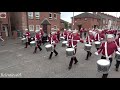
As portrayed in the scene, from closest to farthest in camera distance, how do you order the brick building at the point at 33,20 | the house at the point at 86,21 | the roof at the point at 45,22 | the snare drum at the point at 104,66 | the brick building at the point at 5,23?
the snare drum at the point at 104,66 → the brick building at the point at 5,23 → the brick building at the point at 33,20 → the roof at the point at 45,22 → the house at the point at 86,21

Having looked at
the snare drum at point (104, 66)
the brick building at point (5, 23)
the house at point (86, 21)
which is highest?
the house at point (86, 21)

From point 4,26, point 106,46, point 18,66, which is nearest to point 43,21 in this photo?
point 4,26

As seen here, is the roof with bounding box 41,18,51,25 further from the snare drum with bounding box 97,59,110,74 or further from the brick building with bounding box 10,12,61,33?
the snare drum with bounding box 97,59,110,74

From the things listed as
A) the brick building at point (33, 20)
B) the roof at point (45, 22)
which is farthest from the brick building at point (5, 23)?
the roof at point (45, 22)

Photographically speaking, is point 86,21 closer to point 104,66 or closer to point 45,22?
point 45,22

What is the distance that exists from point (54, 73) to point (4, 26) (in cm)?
1858

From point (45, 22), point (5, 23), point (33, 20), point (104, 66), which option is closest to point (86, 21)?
point (45, 22)

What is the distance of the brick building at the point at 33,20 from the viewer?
22.6m

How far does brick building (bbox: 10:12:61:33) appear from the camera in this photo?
22.6 metres

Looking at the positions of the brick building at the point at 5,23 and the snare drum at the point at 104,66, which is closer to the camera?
the snare drum at the point at 104,66

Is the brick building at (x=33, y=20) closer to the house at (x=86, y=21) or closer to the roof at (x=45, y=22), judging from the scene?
the roof at (x=45, y=22)

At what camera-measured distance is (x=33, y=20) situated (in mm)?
23953

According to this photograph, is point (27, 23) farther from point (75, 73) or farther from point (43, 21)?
point (75, 73)

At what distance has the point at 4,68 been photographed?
21.2 ft
